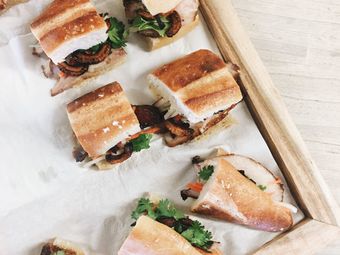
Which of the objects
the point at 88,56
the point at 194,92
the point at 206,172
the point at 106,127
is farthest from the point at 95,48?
the point at 206,172

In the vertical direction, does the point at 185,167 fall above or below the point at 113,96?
below

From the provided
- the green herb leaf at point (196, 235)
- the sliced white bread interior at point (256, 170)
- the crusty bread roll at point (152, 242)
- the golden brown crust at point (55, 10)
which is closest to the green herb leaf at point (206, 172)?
the sliced white bread interior at point (256, 170)

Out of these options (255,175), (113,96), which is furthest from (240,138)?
(113,96)

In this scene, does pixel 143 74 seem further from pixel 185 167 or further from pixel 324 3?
pixel 324 3

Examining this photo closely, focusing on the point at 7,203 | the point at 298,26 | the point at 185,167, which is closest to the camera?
the point at 7,203

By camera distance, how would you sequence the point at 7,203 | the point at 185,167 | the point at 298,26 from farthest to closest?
the point at 298,26, the point at 185,167, the point at 7,203

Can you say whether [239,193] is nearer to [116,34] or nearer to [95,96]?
[95,96]
